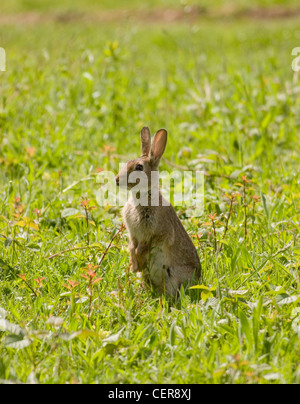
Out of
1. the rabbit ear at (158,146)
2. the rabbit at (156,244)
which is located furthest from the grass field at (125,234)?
the rabbit ear at (158,146)

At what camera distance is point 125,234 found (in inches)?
154

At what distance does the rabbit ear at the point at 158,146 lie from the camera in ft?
11.6

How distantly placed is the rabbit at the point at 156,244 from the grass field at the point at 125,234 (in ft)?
0.32

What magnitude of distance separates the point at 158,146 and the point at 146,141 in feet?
0.53

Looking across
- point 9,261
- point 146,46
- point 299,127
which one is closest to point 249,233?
point 9,261

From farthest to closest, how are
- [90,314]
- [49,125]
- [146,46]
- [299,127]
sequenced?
[146,46], [299,127], [49,125], [90,314]

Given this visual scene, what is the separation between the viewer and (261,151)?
5516mm

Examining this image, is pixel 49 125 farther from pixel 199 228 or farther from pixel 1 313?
pixel 1 313

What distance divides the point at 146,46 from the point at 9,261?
377 inches

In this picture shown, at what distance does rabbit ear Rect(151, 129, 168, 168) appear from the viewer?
11.6 ft
